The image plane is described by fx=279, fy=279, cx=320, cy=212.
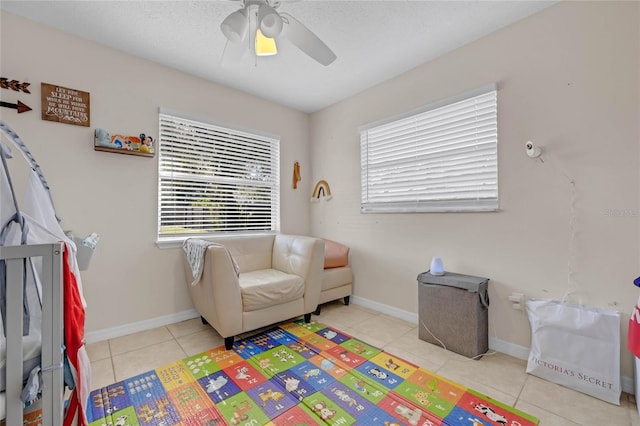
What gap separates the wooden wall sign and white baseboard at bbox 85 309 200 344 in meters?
Answer: 1.67

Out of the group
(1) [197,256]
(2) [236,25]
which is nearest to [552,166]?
(2) [236,25]

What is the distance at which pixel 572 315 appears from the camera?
5.47 feet

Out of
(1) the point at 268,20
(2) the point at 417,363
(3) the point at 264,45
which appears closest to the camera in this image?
(1) the point at 268,20

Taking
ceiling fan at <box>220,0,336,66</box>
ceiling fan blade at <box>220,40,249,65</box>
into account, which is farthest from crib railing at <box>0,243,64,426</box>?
ceiling fan blade at <box>220,40,249,65</box>

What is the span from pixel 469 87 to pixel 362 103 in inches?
45.1

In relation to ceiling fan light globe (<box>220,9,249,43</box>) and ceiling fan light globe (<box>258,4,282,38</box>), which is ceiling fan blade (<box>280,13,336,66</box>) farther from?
ceiling fan light globe (<box>220,9,249,43</box>)

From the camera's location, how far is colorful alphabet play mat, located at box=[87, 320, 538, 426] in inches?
56.1

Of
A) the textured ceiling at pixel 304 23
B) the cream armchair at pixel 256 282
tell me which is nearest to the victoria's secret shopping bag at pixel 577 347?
the cream armchair at pixel 256 282

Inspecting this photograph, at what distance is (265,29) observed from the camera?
155 centimetres

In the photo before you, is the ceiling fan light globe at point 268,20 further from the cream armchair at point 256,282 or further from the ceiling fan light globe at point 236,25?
the cream armchair at point 256,282

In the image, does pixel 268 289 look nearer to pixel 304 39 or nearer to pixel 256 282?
pixel 256 282

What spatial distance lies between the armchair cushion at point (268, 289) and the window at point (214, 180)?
79cm

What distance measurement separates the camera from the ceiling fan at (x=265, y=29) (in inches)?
60.1

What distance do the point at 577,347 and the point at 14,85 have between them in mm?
4016
